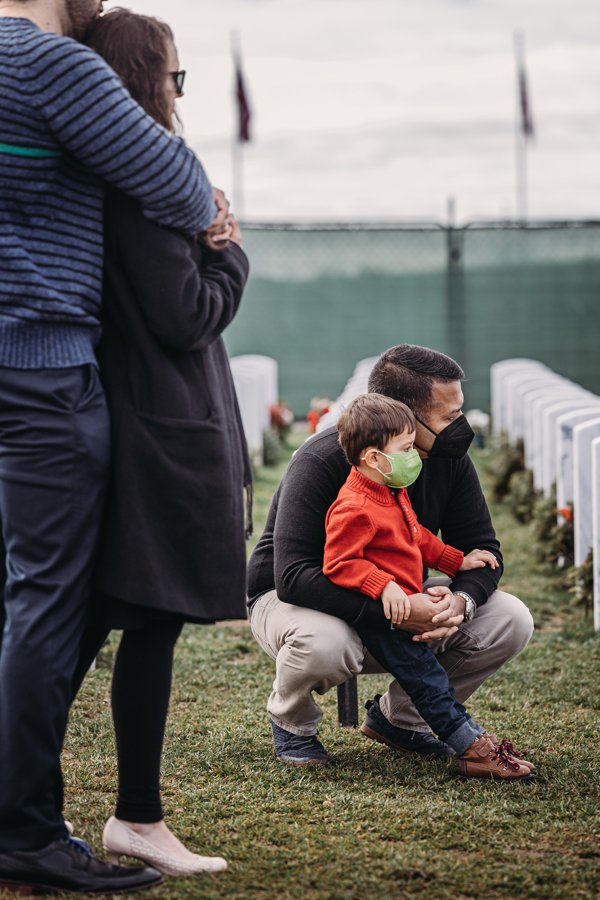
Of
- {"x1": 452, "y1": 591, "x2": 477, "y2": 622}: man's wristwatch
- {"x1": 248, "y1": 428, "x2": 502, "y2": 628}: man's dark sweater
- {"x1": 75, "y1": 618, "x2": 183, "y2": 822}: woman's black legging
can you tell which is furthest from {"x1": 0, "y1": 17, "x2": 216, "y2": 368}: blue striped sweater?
{"x1": 452, "y1": 591, "x2": 477, "y2": 622}: man's wristwatch

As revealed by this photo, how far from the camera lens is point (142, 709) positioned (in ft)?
8.93

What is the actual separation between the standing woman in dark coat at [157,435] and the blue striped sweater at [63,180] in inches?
3.1

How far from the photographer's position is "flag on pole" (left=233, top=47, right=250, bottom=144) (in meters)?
24.8

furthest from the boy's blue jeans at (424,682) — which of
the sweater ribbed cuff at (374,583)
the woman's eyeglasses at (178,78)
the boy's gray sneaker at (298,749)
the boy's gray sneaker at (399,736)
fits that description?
the woman's eyeglasses at (178,78)

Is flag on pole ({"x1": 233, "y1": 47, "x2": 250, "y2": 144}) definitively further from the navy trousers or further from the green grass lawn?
the navy trousers

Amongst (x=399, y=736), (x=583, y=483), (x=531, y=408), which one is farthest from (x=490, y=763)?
(x=531, y=408)

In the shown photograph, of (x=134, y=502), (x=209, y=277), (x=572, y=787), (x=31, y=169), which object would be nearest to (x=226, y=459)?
(x=134, y=502)

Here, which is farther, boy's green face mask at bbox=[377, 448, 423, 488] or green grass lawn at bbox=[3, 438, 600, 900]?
boy's green face mask at bbox=[377, 448, 423, 488]

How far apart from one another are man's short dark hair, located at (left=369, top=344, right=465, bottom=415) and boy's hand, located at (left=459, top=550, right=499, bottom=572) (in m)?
0.48

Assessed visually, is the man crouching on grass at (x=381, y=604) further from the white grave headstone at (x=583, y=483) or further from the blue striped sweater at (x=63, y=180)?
the white grave headstone at (x=583, y=483)

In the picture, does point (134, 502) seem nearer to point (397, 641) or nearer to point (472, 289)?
point (397, 641)

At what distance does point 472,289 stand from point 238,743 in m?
12.1

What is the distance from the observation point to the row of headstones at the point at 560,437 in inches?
237

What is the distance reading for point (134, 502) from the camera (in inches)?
103
